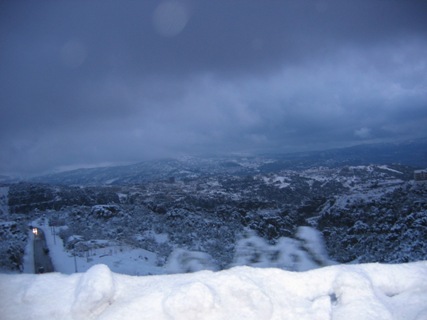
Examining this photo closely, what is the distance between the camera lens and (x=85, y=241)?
134 feet

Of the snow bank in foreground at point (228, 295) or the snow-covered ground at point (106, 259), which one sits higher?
the snow bank in foreground at point (228, 295)

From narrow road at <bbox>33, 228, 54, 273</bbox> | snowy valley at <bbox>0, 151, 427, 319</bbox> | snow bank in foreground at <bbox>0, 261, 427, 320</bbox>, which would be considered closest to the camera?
snow bank in foreground at <bbox>0, 261, 427, 320</bbox>

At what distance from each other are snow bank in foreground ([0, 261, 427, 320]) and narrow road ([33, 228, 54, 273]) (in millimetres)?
29594

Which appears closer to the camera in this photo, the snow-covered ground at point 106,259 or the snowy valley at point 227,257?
the snowy valley at point 227,257

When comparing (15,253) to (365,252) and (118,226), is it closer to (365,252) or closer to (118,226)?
(118,226)

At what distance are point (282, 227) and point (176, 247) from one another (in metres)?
22.2

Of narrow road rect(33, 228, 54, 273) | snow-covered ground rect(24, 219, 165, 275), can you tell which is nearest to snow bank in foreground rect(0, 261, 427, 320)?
snow-covered ground rect(24, 219, 165, 275)

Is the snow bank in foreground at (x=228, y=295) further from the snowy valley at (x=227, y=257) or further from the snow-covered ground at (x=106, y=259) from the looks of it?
the snow-covered ground at (x=106, y=259)

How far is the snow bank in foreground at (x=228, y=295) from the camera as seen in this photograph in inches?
197

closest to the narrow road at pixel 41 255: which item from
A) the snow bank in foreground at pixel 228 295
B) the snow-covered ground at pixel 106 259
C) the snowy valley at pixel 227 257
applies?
the snow-covered ground at pixel 106 259

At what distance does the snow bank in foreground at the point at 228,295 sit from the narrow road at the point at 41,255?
2959 centimetres

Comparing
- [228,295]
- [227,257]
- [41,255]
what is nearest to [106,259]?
[41,255]

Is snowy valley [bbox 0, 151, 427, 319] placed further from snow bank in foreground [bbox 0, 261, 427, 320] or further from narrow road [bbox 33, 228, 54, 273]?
narrow road [bbox 33, 228, 54, 273]

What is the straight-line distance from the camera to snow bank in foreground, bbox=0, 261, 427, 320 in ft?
16.4
